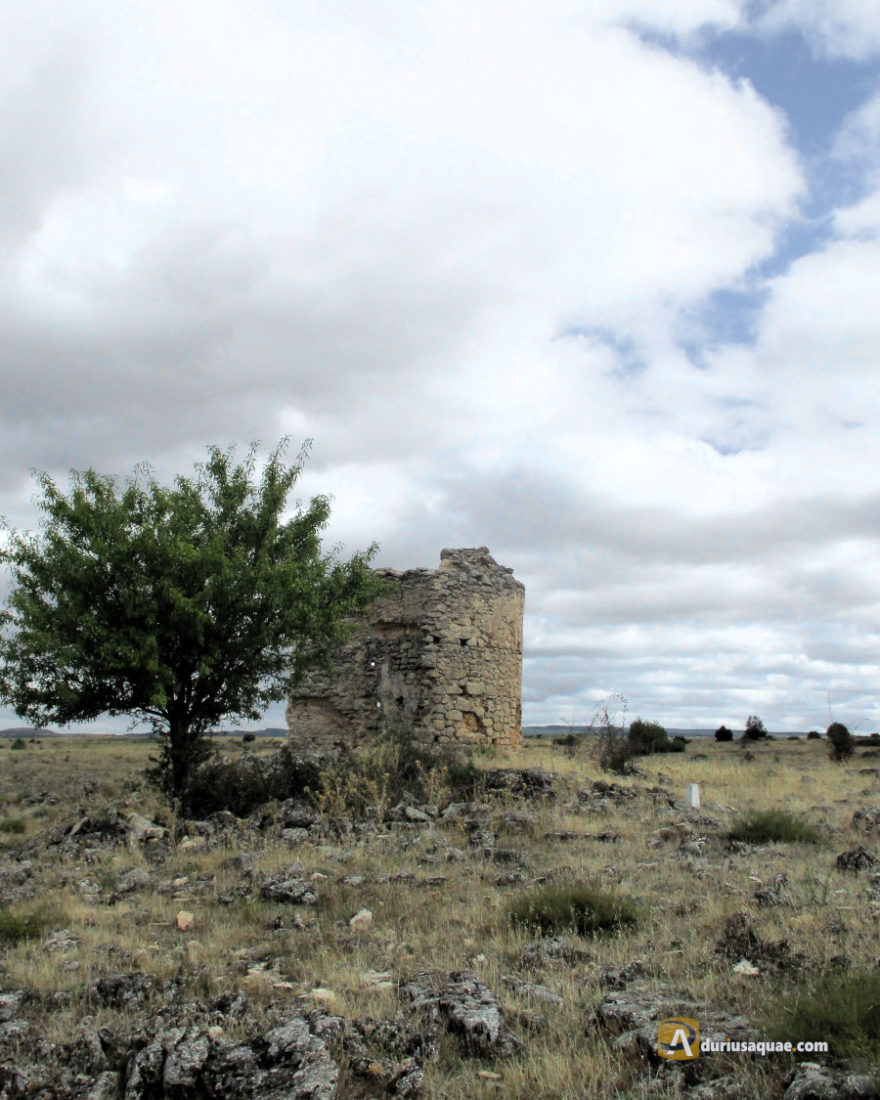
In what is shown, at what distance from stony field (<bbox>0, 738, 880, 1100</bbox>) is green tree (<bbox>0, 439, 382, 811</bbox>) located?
6.02 feet

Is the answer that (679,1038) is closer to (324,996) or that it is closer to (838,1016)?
(838,1016)

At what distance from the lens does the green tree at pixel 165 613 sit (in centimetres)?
1150

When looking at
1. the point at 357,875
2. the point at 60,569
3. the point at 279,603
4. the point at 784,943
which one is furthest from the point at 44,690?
the point at 784,943

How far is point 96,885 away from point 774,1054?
6.68 meters

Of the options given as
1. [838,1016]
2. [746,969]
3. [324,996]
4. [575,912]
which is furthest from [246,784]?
[838,1016]

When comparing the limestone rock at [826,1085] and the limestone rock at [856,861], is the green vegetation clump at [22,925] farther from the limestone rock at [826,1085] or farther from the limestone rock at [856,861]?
the limestone rock at [856,861]

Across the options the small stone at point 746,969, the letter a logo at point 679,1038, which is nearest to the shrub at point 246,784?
the small stone at point 746,969

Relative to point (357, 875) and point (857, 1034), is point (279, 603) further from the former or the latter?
point (857, 1034)

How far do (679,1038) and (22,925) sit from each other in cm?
508

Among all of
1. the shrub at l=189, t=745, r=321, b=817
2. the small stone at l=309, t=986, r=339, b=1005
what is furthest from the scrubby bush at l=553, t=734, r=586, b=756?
the small stone at l=309, t=986, r=339, b=1005

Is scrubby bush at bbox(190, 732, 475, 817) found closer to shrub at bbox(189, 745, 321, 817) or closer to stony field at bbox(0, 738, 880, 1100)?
shrub at bbox(189, 745, 321, 817)

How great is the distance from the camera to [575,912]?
6.32 meters

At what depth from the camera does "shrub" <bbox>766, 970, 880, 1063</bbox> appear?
12.1 ft

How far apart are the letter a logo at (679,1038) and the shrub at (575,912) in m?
1.95
